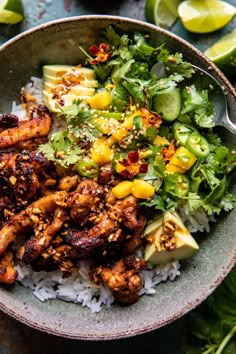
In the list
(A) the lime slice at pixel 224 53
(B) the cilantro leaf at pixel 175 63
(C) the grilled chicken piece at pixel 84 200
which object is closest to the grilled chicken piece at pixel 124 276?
(C) the grilled chicken piece at pixel 84 200

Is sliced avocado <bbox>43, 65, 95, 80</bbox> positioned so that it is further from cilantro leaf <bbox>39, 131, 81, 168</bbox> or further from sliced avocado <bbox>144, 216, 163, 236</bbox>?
sliced avocado <bbox>144, 216, 163, 236</bbox>

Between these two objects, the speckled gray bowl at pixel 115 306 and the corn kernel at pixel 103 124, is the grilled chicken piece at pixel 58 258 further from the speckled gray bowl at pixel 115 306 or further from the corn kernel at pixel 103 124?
the corn kernel at pixel 103 124

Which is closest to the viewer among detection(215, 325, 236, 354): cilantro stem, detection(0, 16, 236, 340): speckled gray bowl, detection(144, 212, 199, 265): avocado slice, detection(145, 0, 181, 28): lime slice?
detection(144, 212, 199, 265): avocado slice

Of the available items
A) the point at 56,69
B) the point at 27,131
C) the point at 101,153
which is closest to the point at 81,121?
the point at 101,153

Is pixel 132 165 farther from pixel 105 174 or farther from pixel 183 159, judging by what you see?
pixel 183 159

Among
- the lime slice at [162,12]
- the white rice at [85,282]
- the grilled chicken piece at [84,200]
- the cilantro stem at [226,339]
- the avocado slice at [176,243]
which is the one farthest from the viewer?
the lime slice at [162,12]

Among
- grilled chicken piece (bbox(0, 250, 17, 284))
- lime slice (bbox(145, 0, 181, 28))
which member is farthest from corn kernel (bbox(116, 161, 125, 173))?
lime slice (bbox(145, 0, 181, 28))

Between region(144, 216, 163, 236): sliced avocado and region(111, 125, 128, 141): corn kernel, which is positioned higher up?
region(111, 125, 128, 141): corn kernel
